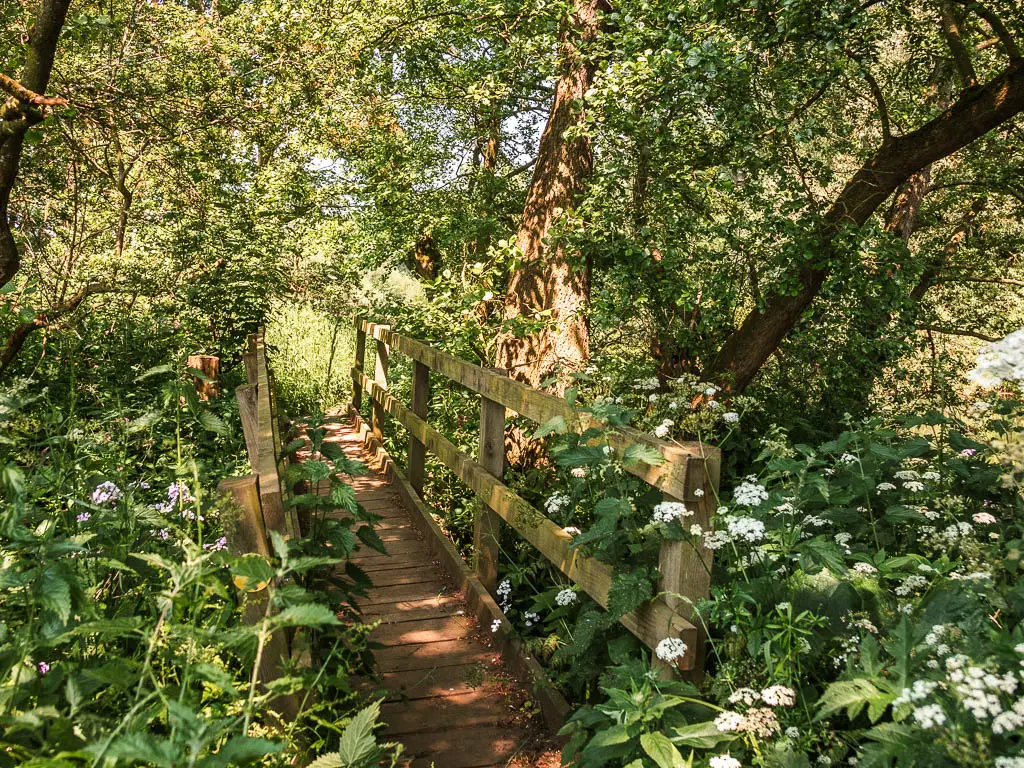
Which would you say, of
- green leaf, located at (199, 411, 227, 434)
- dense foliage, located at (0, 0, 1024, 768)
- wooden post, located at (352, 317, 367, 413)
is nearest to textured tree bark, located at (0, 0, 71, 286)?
dense foliage, located at (0, 0, 1024, 768)

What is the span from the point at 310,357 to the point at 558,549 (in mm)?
9780

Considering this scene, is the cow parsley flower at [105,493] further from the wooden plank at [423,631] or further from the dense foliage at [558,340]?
the wooden plank at [423,631]

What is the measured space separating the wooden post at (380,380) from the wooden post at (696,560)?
5.27 m

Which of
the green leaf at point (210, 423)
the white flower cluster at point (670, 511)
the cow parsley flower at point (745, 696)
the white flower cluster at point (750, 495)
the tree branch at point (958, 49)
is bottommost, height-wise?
the cow parsley flower at point (745, 696)

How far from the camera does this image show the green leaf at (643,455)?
9.30 ft

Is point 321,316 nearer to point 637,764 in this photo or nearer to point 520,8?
point 520,8

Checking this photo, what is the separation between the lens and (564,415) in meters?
3.54

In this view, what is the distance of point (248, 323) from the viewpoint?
10.3 m

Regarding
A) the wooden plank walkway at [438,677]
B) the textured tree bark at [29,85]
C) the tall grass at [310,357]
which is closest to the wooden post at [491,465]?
the wooden plank walkway at [438,677]

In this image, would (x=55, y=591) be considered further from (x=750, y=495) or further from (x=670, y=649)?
(x=750, y=495)

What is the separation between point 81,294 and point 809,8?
5.88m

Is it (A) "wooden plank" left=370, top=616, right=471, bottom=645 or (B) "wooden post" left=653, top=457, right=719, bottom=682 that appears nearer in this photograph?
(B) "wooden post" left=653, top=457, right=719, bottom=682

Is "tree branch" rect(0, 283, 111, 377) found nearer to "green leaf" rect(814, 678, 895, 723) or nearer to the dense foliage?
the dense foliage

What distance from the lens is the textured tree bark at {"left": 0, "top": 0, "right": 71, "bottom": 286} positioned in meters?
4.34
